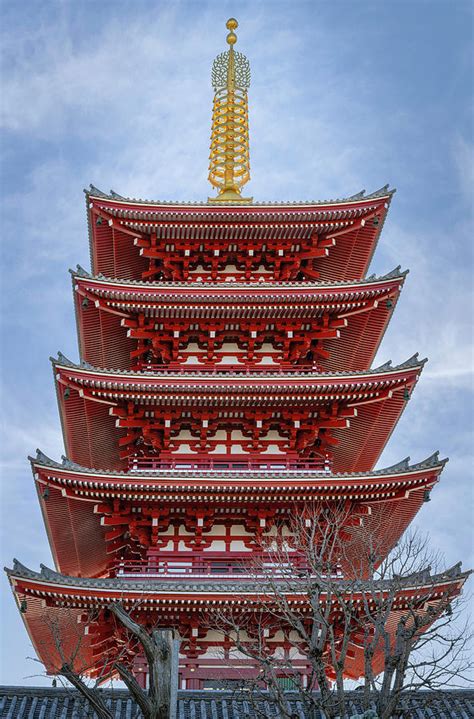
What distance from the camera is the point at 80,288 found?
2498 centimetres

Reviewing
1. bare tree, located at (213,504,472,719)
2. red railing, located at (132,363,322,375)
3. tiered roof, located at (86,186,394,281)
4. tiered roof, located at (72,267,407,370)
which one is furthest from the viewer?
tiered roof, located at (86,186,394,281)

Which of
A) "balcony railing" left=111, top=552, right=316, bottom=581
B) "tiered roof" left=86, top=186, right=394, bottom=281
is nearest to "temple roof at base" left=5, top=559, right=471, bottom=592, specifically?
"balcony railing" left=111, top=552, right=316, bottom=581

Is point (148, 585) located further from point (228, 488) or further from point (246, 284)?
point (246, 284)

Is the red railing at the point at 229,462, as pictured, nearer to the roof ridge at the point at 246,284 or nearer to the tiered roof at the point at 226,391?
the tiered roof at the point at 226,391

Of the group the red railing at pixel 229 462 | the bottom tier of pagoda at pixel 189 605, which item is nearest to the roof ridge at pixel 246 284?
the red railing at pixel 229 462

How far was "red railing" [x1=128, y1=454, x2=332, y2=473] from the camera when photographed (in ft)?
76.5

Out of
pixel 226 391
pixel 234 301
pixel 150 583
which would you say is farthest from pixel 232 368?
pixel 150 583

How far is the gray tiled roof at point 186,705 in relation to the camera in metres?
16.4

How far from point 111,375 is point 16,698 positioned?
29.3 ft

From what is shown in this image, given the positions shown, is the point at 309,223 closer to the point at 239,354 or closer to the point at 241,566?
the point at 239,354

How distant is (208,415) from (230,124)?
1416 cm

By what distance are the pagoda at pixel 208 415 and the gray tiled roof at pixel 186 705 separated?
2318 mm

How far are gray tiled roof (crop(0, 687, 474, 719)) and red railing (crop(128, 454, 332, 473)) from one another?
7320mm

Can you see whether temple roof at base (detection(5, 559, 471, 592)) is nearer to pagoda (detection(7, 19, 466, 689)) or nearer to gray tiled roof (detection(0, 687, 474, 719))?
pagoda (detection(7, 19, 466, 689))
